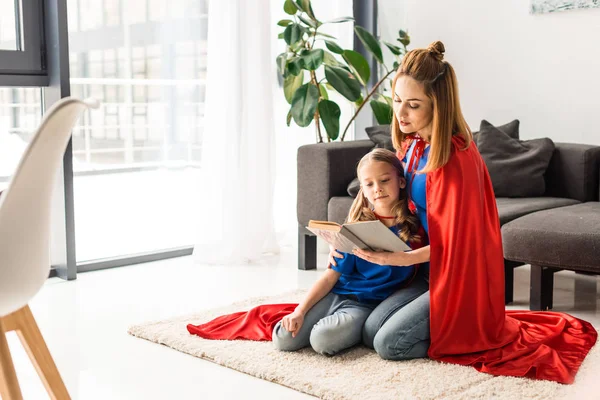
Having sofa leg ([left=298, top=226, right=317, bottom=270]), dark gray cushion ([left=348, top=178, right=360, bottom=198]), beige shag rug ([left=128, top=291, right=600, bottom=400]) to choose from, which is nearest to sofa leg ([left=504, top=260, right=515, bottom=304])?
beige shag rug ([left=128, top=291, right=600, bottom=400])

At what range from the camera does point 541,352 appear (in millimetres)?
2525

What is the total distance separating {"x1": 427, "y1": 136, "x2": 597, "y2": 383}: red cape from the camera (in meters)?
2.51

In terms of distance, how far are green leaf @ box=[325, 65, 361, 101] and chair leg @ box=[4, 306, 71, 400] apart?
282 cm

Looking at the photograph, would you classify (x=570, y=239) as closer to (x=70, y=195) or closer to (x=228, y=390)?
(x=228, y=390)

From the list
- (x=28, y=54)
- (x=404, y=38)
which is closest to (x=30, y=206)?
(x=28, y=54)

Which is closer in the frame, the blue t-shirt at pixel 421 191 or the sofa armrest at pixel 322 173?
the blue t-shirt at pixel 421 191

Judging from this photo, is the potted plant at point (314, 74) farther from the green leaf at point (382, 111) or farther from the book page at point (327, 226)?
the book page at point (327, 226)

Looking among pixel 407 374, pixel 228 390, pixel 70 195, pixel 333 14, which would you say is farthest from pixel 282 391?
pixel 333 14

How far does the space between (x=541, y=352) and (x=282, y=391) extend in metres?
0.84

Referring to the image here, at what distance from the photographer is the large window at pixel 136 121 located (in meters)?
4.19

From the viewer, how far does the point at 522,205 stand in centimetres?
357

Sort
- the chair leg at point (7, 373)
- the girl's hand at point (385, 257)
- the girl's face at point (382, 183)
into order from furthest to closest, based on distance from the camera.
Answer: the girl's face at point (382, 183), the girl's hand at point (385, 257), the chair leg at point (7, 373)

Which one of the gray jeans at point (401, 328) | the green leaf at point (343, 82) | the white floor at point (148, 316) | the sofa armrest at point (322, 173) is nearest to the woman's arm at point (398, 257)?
the gray jeans at point (401, 328)

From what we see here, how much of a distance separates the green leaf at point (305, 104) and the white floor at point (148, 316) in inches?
30.4
